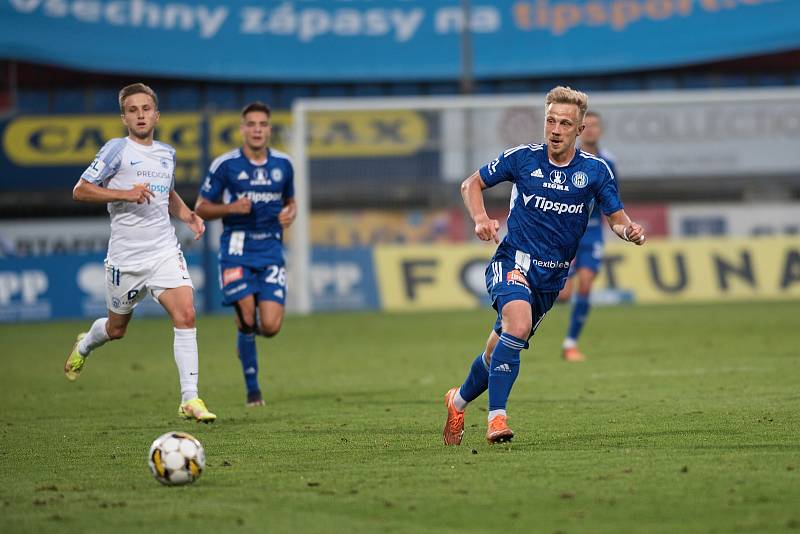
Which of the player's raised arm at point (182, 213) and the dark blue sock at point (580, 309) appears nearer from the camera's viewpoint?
the player's raised arm at point (182, 213)

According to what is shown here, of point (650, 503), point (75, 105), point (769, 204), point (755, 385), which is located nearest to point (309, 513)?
point (650, 503)

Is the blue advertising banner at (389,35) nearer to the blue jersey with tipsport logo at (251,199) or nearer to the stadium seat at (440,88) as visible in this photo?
the stadium seat at (440,88)

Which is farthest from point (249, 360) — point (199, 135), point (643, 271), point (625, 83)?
point (625, 83)

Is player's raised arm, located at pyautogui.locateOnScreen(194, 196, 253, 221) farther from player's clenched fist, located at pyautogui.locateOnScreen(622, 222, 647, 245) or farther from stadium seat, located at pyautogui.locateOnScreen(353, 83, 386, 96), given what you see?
stadium seat, located at pyautogui.locateOnScreen(353, 83, 386, 96)

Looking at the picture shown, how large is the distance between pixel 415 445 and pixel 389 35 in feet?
107

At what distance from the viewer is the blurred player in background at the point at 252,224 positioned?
10.9 metres

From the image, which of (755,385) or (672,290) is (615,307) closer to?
(672,290)

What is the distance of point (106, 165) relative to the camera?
9.02 m

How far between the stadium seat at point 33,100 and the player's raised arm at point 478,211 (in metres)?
32.8

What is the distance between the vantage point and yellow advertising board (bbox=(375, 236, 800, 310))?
77.6ft

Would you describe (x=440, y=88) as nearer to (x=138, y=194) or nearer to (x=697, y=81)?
(x=697, y=81)

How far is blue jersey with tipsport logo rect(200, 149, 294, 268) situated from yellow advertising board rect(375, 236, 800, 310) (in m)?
12.7

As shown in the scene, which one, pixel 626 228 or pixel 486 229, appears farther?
pixel 626 228

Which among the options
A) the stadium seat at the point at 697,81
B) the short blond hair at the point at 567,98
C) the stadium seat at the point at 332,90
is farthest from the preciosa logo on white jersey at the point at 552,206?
the stadium seat at the point at 697,81
